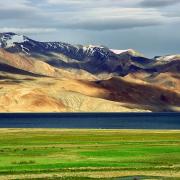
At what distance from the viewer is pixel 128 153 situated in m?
71.3

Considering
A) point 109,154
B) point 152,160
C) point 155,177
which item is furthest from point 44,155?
point 155,177

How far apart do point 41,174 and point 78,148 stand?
2647cm

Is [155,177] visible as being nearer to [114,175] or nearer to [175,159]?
[114,175]

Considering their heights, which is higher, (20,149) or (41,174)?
(41,174)

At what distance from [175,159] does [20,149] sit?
20.8 m

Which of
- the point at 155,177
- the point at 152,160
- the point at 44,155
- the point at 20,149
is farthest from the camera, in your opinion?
the point at 20,149

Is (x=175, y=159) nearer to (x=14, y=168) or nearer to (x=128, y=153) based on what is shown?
(x=128, y=153)

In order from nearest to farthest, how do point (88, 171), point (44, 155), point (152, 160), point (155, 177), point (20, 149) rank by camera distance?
point (155, 177) < point (88, 171) < point (152, 160) < point (44, 155) < point (20, 149)

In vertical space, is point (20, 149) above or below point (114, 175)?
below

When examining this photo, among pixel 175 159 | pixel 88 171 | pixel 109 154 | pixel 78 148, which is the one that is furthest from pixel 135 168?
pixel 78 148

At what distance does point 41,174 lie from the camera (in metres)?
52.7

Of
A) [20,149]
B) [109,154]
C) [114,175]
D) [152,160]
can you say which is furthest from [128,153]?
[114,175]

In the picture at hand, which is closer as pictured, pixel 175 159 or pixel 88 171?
pixel 88 171

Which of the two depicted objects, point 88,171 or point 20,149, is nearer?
point 88,171
